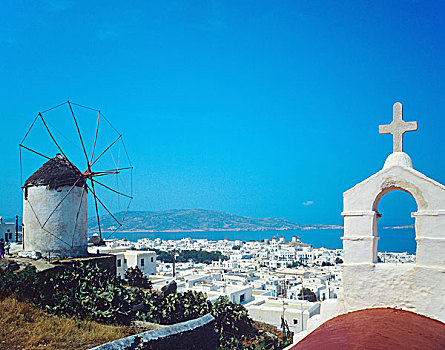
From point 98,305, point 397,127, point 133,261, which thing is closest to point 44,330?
point 98,305

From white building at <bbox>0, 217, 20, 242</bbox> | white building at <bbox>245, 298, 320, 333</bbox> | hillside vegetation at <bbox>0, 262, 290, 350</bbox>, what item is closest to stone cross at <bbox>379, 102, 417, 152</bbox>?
hillside vegetation at <bbox>0, 262, 290, 350</bbox>

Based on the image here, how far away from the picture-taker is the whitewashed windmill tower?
45.9 feet

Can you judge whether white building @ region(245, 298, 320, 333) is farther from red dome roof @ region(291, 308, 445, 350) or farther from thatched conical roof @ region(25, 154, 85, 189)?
red dome roof @ region(291, 308, 445, 350)

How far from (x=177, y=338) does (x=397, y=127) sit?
24.5 ft

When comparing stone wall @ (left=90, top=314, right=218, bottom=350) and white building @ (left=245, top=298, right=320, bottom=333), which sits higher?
stone wall @ (left=90, top=314, right=218, bottom=350)

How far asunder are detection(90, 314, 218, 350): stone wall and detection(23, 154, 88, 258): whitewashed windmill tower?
237 inches

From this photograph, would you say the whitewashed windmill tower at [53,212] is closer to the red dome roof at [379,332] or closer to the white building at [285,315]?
the red dome roof at [379,332]

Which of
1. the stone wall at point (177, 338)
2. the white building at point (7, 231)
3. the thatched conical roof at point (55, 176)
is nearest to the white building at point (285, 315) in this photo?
the stone wall at point (177, 338)

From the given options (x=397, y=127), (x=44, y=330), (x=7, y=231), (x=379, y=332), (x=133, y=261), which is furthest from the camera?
(x=133, y=261)

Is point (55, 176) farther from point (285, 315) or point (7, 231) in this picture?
point (7, 231)

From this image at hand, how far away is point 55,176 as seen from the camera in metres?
14.2

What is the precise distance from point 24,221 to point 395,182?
45.0 feet

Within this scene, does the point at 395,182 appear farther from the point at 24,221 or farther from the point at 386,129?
the point at 24,221

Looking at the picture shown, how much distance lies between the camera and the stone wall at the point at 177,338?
8.11 meters
